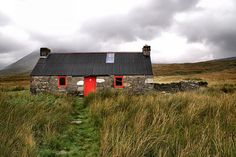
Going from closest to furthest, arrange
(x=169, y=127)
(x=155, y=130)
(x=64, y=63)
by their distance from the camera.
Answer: (x=155, y=130), (x=169, y=127), (x=64, y=63)

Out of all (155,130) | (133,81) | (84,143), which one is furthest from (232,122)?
(133,81)

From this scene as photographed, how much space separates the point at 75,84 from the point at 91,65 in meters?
2.49

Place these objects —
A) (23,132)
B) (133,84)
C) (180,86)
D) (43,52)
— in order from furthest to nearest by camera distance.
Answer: (43,52) → (180,86) → (133,84) → (23,132)

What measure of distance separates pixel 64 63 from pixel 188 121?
19309 millimetres

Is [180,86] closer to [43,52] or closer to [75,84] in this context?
[75,84]

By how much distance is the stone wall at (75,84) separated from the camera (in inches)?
802

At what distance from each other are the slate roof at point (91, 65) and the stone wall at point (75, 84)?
1.20ft

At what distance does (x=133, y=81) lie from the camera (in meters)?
20.5

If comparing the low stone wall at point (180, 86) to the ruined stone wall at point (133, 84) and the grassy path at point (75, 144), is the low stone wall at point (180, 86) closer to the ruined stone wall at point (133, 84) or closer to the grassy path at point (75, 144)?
the ruined stone wall at point (133, 84)

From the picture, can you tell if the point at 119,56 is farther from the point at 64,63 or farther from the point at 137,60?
the point at 64,63

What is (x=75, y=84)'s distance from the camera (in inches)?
814

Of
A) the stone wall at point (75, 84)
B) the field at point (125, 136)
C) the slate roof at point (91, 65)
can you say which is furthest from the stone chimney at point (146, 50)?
the field at point (125, 136)

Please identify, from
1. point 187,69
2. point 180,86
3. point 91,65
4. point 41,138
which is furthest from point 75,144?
point 187,69

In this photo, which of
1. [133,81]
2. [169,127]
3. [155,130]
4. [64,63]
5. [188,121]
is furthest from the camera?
[64,63]
